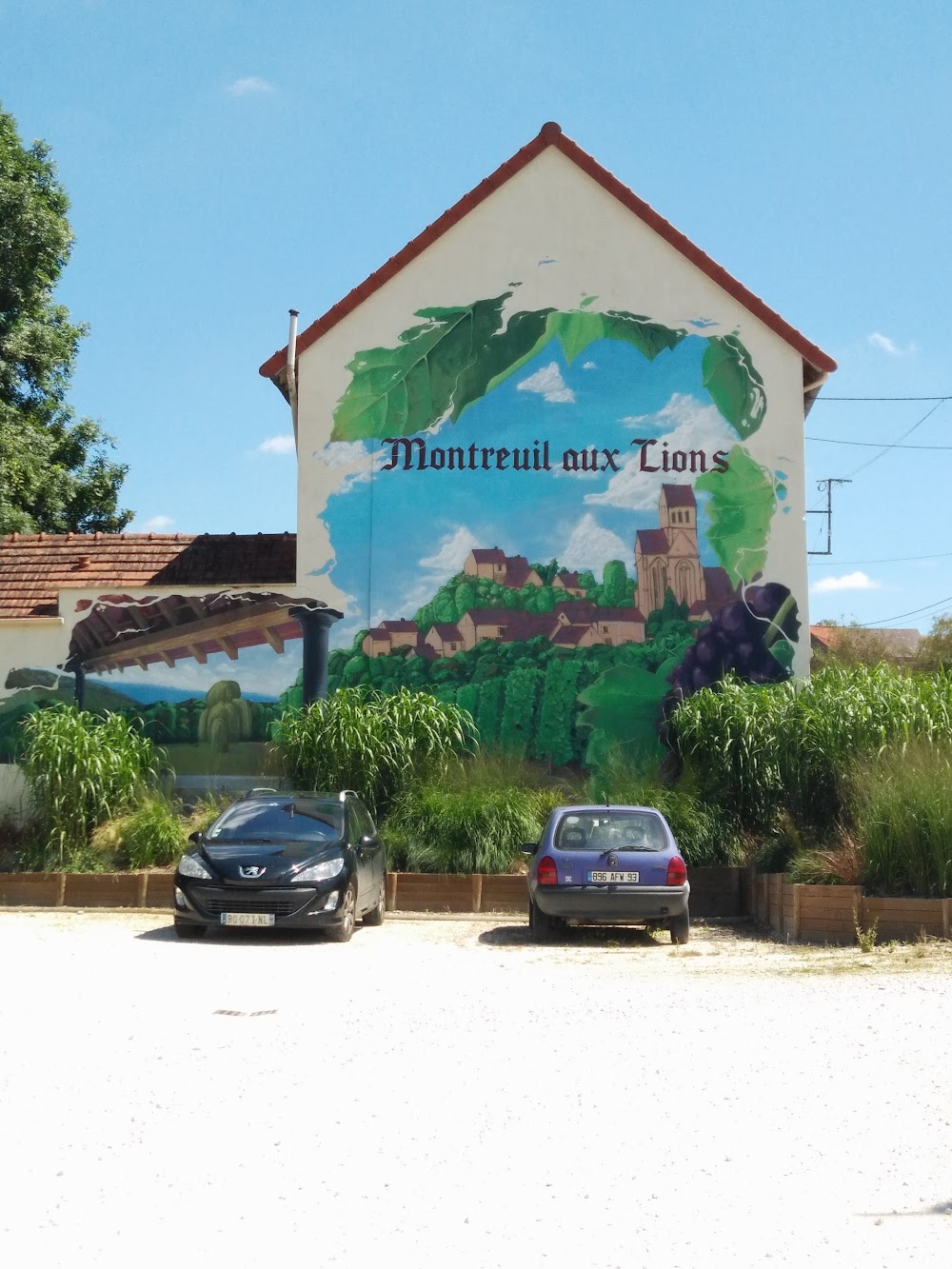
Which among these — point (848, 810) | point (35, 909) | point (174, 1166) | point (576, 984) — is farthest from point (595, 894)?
point (174, 1166)

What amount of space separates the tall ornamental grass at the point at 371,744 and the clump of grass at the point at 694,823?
2.48 meters

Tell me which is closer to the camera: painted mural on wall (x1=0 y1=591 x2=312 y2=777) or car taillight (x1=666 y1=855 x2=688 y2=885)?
car taillight (x1=666 y1=855 x2=688 y2=885)

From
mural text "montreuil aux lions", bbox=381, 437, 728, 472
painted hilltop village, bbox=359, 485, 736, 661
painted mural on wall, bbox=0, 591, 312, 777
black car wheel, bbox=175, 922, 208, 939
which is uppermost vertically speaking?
mural text "montreuil aux lions", bbox=381, 437, 728, 472

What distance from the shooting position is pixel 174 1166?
5.35m

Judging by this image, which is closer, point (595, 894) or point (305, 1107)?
point (305, 1107)

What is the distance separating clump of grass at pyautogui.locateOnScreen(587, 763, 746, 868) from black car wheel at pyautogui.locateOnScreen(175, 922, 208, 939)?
545 centimetres

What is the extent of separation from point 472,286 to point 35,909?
1131 cm

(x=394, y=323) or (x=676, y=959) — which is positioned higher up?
(x=394, y=323)

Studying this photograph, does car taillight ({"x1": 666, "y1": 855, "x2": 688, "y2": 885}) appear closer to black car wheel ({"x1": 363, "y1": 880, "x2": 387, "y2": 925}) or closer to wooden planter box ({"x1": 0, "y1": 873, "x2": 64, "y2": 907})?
black car wheel ({"x1": 363, "y1": 880, "x2": 387, "y2": 925})

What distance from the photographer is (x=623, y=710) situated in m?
20.0

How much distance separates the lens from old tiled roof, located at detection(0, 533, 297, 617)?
20812 millimetres

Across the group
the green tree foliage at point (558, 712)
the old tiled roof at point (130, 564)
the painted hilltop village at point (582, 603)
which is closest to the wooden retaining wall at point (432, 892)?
the green tree foliage at point (558, 712)

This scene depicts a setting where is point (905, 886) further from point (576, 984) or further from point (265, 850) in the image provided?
point (265, 850)

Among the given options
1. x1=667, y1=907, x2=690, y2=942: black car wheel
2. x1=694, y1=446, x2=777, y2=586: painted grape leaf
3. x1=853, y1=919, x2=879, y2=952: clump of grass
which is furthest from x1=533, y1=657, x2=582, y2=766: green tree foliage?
x1=853, y1=919, x2=879, y2=952: clump of grass
